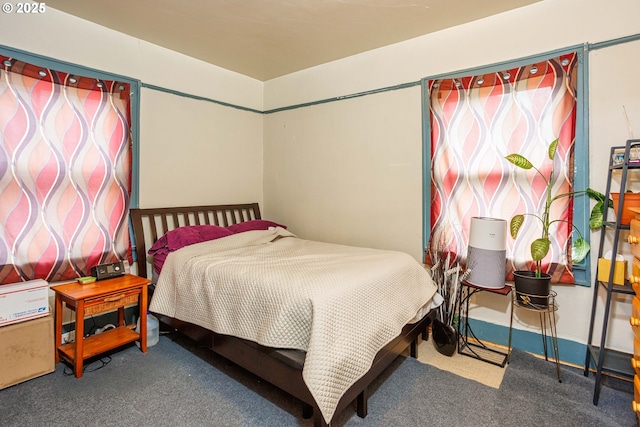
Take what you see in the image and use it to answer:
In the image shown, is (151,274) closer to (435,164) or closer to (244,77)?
(244,77)

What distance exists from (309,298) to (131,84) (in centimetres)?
255

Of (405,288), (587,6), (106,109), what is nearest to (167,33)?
(106,109)

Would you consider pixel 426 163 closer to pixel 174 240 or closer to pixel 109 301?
pixel 174 240

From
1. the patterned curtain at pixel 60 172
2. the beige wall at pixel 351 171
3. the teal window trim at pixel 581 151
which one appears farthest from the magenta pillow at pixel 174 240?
the teal window trim at pixel 581 151

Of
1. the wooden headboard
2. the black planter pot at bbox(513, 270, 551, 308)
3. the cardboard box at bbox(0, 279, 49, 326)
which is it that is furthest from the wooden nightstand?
the black planter pot at bbox(513, 270, 551, 308)

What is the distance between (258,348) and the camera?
184 centimetres

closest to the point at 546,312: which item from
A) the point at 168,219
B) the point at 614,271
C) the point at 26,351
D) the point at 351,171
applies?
the point at 614,271

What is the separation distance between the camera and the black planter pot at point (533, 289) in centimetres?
216

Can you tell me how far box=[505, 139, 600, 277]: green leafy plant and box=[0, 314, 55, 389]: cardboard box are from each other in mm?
3283

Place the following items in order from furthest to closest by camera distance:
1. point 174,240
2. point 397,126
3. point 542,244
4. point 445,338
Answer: point 397,126 < point 174,240 < point 445,338 < point 542,244

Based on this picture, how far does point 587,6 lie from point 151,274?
404 cm

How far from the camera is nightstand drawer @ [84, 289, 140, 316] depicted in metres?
2.20

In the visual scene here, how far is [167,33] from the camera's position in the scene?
2793mm

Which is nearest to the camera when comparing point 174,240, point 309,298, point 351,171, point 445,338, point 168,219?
point 309,298
